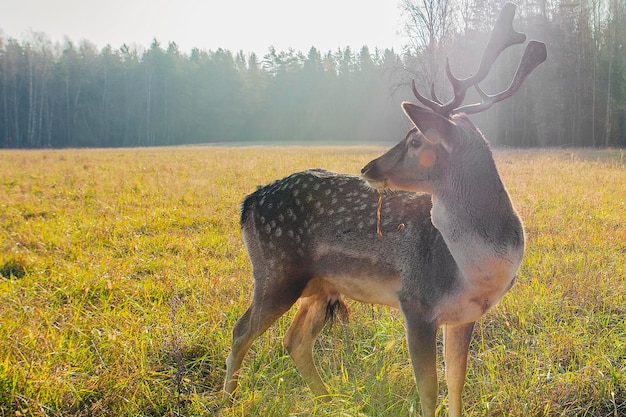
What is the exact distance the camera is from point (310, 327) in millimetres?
3393

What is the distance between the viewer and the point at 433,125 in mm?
2465

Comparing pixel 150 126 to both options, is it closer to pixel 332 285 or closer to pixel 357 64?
pixel 357 64

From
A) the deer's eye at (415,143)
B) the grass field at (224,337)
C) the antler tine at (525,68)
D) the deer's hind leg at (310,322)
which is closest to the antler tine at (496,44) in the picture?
the antler tine at (525,68)

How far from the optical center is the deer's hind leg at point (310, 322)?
10.6 ft

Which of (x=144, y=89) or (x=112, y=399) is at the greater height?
(x=144, y=89)

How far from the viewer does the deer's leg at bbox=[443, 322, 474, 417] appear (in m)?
2.74

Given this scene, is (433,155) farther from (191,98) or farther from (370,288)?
(191,98)

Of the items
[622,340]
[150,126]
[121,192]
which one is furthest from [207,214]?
[150,126]

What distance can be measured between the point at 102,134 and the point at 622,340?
2767 inches

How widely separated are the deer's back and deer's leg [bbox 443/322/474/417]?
1.19 ft

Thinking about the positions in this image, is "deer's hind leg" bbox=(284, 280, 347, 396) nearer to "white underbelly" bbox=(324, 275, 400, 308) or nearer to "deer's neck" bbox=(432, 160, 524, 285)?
"white underbelly" bbox=(324, 275, 400, 308)

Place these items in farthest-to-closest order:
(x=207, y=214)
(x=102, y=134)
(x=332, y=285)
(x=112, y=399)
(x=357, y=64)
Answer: (x=357, y=64)
(x=102, y=134)
(x=207, y=214)
(x=332, y=285)
(x=112, y=399)

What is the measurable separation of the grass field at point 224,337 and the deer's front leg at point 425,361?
198 mm

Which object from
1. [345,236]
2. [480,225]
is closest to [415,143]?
[480,225]
